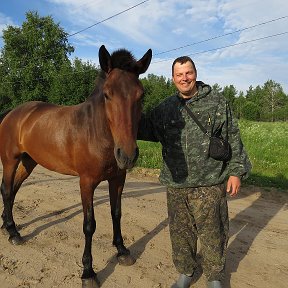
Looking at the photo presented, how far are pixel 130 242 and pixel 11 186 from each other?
2085 millimetres

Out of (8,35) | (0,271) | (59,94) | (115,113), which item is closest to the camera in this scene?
(115,113)

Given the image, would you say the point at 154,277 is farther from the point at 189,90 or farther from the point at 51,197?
the point at 51,197

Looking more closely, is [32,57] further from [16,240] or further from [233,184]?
[233,184]

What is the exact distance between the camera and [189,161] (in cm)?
315

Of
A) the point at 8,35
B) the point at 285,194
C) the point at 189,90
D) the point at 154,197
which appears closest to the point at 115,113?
the point at 189,90

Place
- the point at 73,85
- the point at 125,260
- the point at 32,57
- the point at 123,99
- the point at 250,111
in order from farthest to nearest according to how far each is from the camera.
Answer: the point at 250,111
the point at 32,57
the point at 73,85
the point at 125,260
the point at 123,99

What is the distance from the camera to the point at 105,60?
10.3ft

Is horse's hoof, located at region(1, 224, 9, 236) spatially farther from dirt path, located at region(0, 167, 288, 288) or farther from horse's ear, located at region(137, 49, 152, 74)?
horse's ear, located at region(137, 49, 152, 74)

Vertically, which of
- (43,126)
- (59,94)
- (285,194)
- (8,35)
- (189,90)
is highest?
(8,35)

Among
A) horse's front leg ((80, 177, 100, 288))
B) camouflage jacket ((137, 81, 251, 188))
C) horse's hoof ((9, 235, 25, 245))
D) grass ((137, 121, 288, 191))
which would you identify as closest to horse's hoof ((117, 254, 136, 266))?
horse's front leg ((80, 177, 100, 288))

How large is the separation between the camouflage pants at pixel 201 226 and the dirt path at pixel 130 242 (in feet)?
1.40

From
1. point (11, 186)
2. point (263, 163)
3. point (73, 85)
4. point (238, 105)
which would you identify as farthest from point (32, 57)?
point (238, 105)

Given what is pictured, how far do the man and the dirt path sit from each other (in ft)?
2.26

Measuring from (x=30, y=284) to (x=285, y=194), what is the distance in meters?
5.56
